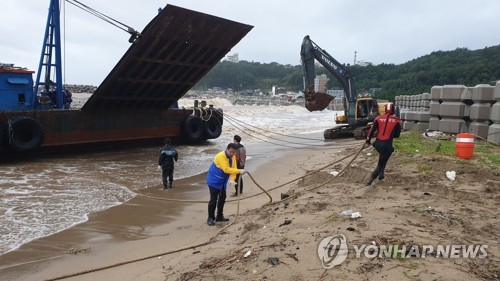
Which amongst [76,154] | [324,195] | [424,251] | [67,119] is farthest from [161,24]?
[424,251]

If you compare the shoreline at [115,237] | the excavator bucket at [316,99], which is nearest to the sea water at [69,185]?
the shoreline at [115,237]

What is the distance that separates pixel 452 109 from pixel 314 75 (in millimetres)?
8081

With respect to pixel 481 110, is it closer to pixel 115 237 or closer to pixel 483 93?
pixel 483 93

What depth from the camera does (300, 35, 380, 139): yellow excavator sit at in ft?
55.1

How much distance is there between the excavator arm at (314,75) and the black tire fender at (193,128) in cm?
486

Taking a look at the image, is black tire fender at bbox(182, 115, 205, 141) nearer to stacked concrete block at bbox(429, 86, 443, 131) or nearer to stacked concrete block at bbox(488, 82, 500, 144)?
stacked concrete block at bbox(429, 86, 443, 131)

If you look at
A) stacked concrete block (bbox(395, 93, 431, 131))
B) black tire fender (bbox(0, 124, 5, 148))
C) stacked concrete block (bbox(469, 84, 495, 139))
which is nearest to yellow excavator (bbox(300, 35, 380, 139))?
stacked concrete block (bbox(395, 93, 431, 131))

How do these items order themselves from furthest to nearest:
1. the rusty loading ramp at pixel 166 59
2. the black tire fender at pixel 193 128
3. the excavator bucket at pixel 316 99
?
the black tire fender at pixel 193 128
the excavator bucket at pixel 316 99
the rusty loading ramp at pixel 166 59

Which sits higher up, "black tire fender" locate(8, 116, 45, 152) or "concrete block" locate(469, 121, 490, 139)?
"concrete block" locate(469, 121, 490, 139)

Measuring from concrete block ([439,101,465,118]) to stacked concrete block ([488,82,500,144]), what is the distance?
107cm

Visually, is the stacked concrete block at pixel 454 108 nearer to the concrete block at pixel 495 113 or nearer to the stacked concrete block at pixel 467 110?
the stacked concrete block at pixel 467 110

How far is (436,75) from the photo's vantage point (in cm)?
5119

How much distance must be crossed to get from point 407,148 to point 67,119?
10666 mm

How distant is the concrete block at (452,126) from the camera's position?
9.73 metres
